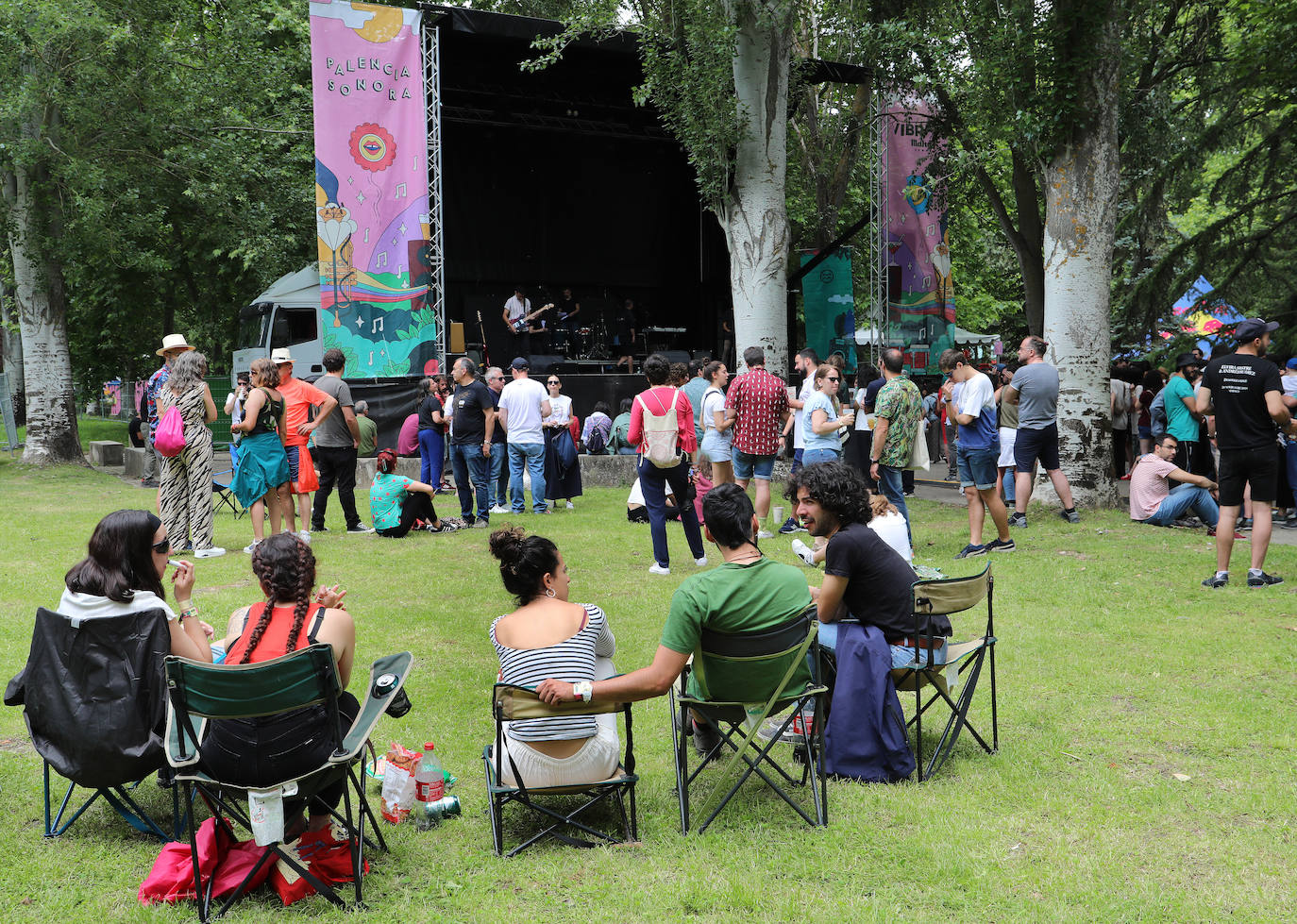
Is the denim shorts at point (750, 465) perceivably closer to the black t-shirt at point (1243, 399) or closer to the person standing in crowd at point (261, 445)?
the black t-shirt at point (1243, 399)

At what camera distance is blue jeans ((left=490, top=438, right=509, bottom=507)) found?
1130cm

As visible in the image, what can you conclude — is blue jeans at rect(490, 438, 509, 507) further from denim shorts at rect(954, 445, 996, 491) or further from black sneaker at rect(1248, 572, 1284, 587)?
black sneaker at rect(1248, 572, 1284, 587)

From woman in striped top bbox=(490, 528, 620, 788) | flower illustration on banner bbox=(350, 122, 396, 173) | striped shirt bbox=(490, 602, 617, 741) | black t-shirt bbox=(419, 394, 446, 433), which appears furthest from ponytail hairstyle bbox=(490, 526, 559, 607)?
flower illustration on banner bbox=(350, 122, 396, 173)

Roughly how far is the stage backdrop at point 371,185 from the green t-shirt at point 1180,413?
30.9 feet

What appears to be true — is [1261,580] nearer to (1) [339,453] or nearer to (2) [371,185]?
(1) [339,453]

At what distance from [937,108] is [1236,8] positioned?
5.13 metres

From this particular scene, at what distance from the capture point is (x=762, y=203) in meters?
13.9

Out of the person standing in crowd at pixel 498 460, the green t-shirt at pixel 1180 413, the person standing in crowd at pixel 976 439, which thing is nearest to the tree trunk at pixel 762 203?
the person standing in crowd at pixel 498 460

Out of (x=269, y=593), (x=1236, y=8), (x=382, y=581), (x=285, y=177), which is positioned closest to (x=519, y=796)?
(x=269, y=593)

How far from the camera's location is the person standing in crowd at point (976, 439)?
8.71 m

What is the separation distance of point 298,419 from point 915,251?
12310 mm

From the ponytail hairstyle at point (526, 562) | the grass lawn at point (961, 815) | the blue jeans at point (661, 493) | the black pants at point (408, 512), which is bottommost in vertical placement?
the grass lawn at point (961, 815)

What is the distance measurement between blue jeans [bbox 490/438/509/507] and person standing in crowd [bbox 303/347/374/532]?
1.36 metres

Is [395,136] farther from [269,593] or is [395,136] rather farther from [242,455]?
[269,593]
